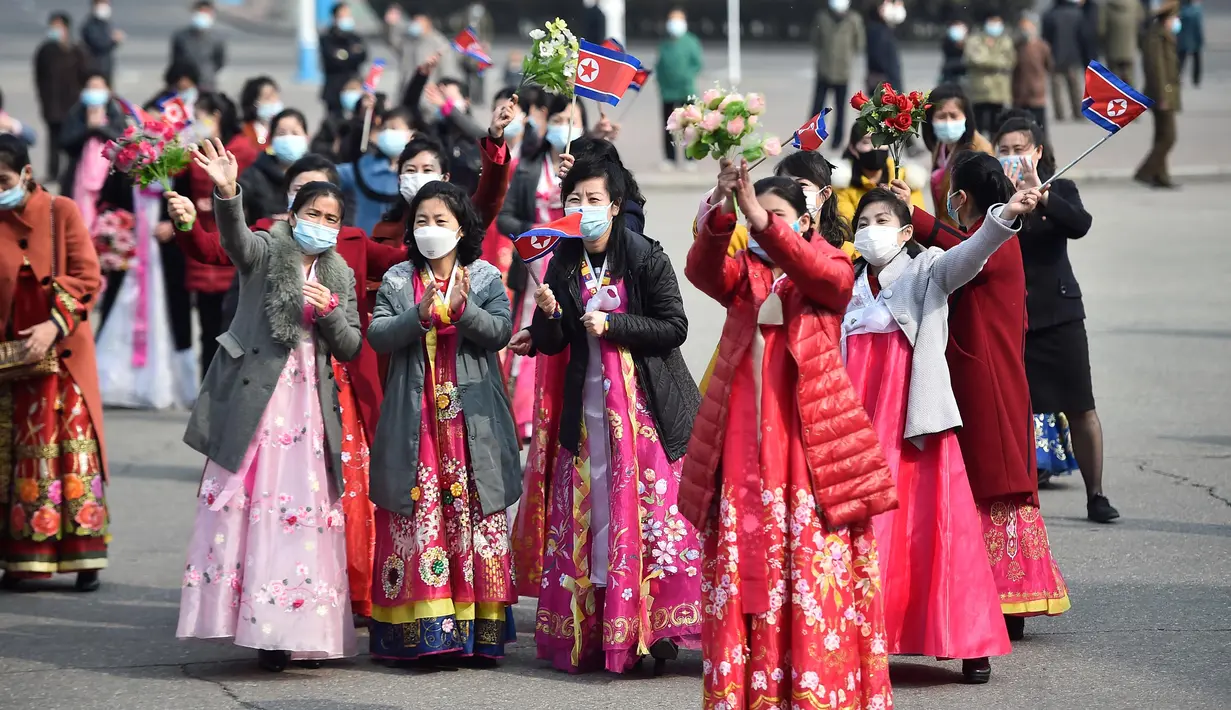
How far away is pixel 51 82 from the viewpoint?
2288 centimetres

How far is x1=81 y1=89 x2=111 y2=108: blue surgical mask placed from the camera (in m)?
13.8

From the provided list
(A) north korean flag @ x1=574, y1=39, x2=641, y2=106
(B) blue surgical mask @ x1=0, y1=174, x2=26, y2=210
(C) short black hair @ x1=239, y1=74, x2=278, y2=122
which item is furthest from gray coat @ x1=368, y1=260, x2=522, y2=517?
(C) short black hair @ x1=239, y1=74, x2=278, y2=122

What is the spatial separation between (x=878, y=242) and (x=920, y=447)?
2.32ft

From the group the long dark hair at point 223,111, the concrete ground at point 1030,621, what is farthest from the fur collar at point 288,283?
the long dark hair at point 223,111

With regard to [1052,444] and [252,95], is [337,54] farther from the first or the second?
[1052,444]

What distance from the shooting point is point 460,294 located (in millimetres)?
6117

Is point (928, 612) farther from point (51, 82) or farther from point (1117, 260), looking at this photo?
point (51, 82)

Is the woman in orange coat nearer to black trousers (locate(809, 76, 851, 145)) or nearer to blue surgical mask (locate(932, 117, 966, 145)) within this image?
blue surgical mask (locate(932, 117, 966, 145))

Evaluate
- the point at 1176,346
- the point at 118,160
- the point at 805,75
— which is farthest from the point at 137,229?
the point at 805,75

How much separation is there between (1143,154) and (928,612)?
56.8 ft

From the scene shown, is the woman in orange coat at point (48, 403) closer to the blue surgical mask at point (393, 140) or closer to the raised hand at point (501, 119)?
the raised hand at point (501, 119)

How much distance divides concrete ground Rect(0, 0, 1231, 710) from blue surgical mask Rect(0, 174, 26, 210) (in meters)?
1.70

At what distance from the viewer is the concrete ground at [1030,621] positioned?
596cm

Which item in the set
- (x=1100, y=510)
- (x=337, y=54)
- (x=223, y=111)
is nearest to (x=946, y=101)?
(x=1100, y=510)
